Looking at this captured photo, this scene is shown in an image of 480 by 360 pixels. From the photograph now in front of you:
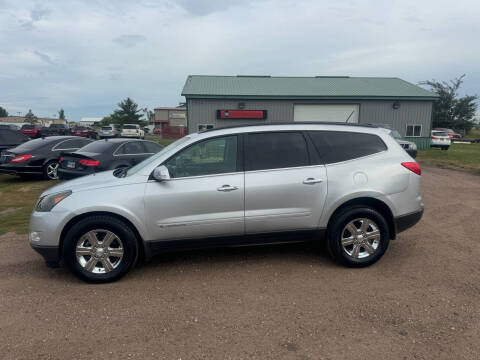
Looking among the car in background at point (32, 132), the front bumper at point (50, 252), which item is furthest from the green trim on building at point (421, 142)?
the car in background at point (32, 132)

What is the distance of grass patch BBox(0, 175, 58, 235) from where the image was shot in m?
6.06

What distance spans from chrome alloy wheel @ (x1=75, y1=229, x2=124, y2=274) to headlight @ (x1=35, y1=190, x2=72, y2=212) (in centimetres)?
50

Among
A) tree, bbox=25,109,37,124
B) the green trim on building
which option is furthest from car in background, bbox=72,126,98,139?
tree, bbox=25,109,37,124

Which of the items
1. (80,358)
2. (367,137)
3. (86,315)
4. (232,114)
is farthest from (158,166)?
(232,114)

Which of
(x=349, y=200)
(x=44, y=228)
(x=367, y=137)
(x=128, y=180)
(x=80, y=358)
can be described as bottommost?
(x=80, y=358)

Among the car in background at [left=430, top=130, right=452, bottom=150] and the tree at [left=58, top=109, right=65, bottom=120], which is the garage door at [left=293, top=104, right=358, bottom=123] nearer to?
the car in background at [left=430, top=130, right=452, bottom=150]

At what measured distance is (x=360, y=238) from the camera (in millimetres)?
4098

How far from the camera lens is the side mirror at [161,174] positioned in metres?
3.70

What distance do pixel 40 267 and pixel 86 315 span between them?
154 cm

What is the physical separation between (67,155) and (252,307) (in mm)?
7032

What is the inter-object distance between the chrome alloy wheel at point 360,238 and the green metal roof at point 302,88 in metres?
19.9

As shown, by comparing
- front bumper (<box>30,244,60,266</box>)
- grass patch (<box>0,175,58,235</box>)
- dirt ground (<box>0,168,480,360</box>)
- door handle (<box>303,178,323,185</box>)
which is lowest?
dirt ground (<box>0,168,480,360</box>)

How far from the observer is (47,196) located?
390cm

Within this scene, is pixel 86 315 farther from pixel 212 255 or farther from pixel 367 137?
pixel 367 137
